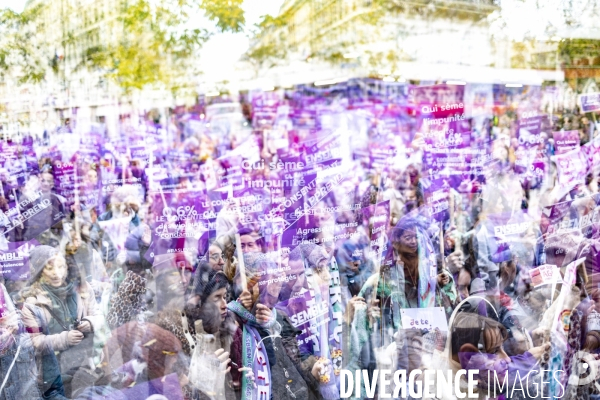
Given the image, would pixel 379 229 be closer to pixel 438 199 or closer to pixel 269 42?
pixel 438 199

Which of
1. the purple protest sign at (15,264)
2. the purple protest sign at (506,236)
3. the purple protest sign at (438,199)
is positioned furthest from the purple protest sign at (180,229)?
the purple protest sign at (506,236)

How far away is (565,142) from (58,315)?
3.15 meters

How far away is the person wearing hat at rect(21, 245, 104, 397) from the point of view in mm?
2486

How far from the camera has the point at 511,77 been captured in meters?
6.29

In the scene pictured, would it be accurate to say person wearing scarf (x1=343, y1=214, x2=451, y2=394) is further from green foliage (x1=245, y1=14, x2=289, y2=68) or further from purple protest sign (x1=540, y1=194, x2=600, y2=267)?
green foliage (x1=245, y1=14, x2=289, y2=68)

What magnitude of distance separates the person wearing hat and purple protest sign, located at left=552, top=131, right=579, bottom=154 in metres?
2.92

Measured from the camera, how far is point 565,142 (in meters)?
3.70

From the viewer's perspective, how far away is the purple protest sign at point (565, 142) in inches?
143

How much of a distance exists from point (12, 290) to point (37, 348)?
275mm

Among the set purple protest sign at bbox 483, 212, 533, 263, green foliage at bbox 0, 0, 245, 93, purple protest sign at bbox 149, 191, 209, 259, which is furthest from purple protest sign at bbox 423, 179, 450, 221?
green foliage at bbox 0, 0, 245, 93

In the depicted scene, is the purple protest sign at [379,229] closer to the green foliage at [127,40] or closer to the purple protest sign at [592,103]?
the purple protest sign at [592,103]

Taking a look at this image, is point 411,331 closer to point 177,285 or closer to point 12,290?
point 177,285

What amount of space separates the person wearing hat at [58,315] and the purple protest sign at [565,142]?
115 inches

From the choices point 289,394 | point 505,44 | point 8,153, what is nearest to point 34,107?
point 8,153
